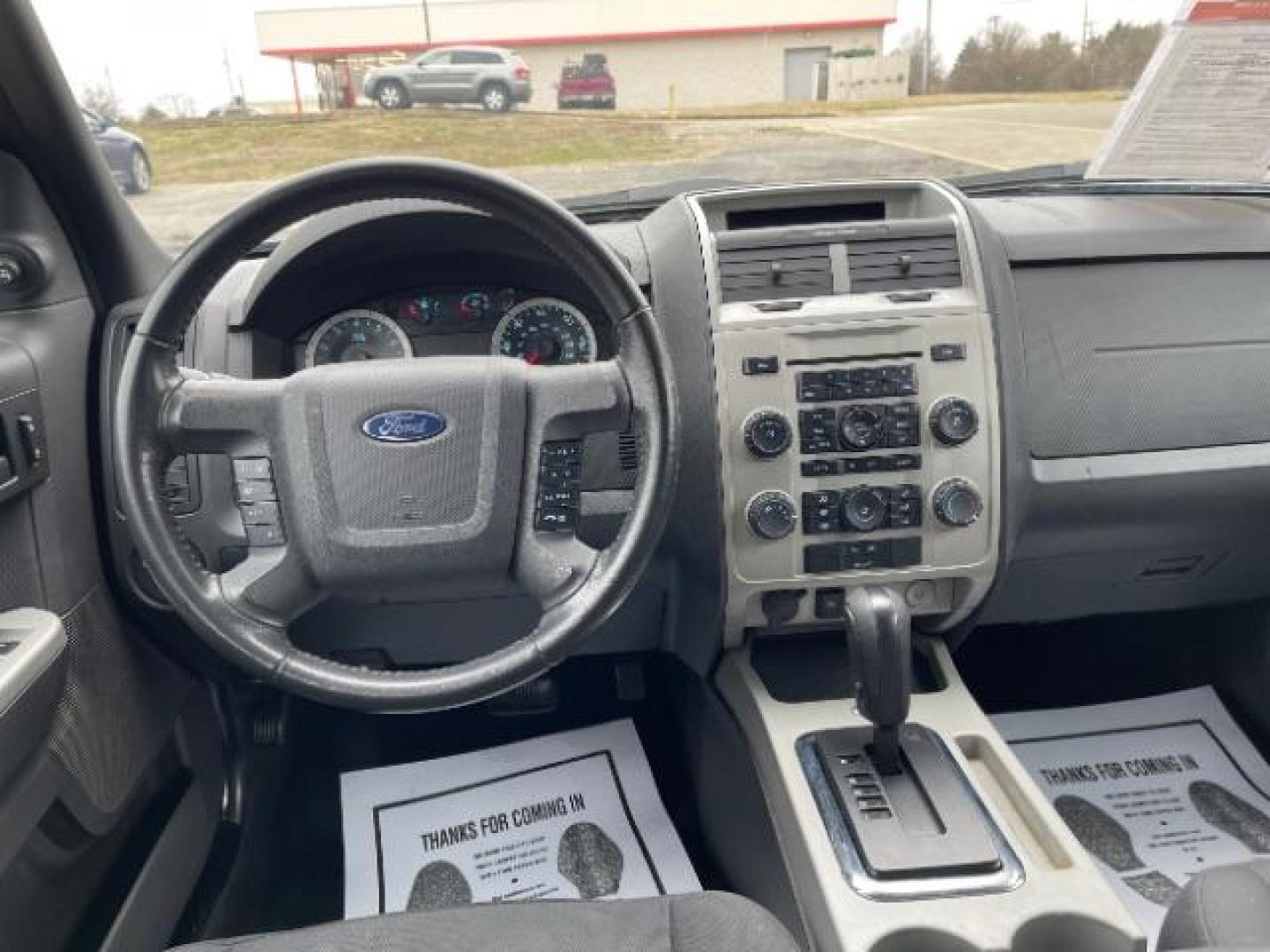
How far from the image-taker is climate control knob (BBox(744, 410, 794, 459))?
4.66 ft

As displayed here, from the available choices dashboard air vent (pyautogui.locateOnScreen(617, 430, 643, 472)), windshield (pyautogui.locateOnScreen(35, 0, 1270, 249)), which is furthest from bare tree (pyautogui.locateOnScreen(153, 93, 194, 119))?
dashboard air vent (pyautogui.locateOnScreen(617, 430, 643, 472))

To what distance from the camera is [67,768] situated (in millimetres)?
1357

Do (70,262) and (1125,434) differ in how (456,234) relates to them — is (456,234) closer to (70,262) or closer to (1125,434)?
(70,262)

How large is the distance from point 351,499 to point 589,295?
1.57 feet

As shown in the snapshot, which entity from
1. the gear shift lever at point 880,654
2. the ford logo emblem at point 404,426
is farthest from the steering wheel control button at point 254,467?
the gear shift lever at point 880,654

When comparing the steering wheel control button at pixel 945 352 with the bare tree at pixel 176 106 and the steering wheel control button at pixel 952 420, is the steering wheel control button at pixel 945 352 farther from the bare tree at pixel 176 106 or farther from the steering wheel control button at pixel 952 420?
the bare tree at pixel 176 106

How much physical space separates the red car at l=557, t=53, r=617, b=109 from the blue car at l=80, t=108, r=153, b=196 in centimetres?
61

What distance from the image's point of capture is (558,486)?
4.10ft

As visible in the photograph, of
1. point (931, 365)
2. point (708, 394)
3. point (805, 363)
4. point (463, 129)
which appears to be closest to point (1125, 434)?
point (931, 365)

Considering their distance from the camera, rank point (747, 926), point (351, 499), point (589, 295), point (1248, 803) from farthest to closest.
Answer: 1. point (1248, 803)
2. point (589, 295)
3. point (351, 499)
4. point (747, 926)

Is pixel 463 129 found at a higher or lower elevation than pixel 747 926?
higher

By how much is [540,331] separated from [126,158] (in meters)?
0.67

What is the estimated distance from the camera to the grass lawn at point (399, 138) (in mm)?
1413

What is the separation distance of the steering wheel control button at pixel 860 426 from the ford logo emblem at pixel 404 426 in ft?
1.78
